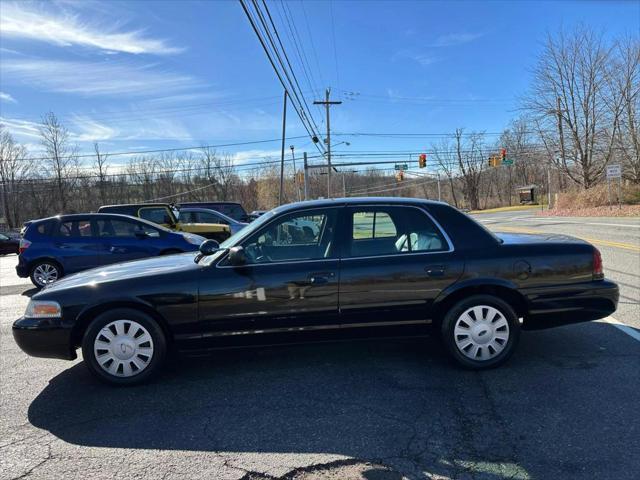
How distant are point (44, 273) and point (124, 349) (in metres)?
6.82

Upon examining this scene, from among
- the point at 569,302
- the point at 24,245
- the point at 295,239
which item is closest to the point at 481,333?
the point at 569,302

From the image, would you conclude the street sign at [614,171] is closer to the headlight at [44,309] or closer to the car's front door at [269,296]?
the car's front door at [269,296]

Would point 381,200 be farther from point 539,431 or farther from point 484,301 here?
point 539,431

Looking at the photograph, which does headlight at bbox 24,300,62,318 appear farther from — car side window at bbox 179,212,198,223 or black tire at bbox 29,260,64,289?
car side window at bbox 179,212,198,223

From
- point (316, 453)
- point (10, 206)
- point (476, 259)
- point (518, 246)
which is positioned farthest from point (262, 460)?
point (10, 206)

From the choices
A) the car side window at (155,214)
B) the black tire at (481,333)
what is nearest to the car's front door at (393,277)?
the black tire at (481,333)

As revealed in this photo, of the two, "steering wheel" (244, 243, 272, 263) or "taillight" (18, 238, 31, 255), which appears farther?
"taillight" (18, 238, 31, 255)

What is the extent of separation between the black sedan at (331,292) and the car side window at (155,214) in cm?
943

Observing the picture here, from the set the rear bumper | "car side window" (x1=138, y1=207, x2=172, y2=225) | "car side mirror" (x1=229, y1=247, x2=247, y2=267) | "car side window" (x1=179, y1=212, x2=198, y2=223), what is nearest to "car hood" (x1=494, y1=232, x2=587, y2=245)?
the rear bumper

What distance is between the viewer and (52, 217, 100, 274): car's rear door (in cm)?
915

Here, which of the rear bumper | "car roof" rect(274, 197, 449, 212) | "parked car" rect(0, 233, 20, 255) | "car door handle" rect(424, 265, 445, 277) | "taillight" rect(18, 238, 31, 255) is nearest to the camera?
"car door handle" rect(424, 265, 445, 277)

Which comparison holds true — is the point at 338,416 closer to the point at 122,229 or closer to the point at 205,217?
the point at 122,229

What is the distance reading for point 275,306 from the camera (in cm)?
375

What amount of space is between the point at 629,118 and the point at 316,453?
42125mm
